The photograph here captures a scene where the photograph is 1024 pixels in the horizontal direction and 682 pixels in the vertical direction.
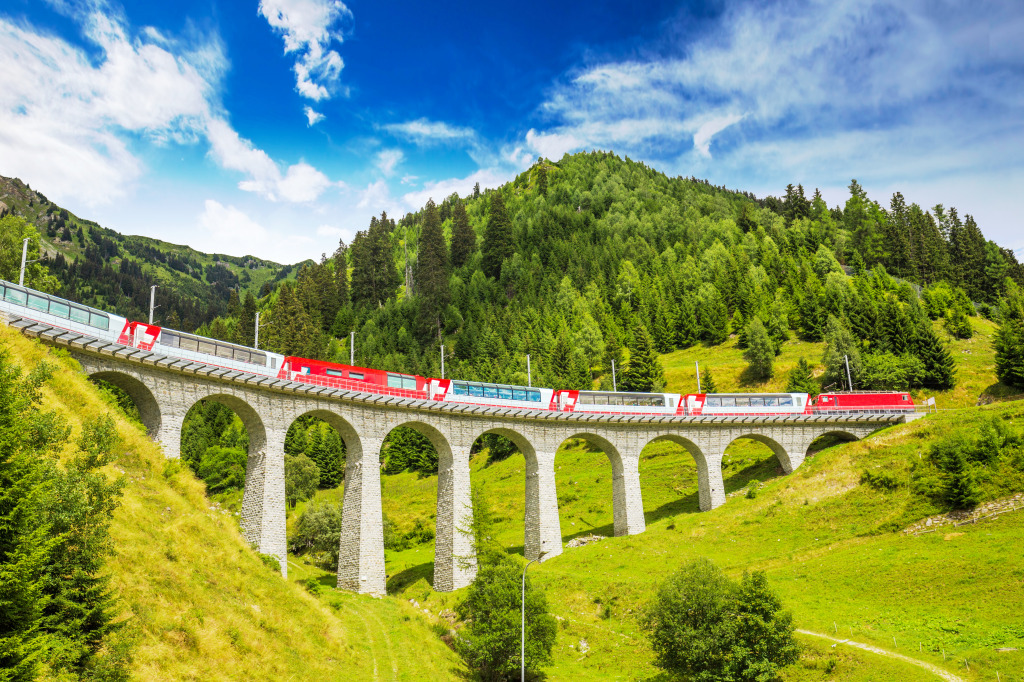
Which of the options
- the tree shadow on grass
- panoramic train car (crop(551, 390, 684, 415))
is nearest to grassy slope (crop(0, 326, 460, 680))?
the tree shadow on grass

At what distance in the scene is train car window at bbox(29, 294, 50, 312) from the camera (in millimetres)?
34656

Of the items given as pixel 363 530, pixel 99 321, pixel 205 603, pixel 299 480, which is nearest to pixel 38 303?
pixel 99 321

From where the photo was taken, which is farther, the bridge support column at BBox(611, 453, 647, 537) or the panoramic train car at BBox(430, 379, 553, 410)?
the bridge support column at BBox(611, 453, 647, 537)

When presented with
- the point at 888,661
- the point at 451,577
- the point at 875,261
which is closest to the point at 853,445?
the point at 888,661

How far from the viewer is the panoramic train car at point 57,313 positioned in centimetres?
3400

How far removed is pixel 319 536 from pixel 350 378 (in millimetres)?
21062

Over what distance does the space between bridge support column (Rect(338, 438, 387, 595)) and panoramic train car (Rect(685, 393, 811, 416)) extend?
1291 inches

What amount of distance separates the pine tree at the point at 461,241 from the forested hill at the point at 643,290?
49 cm

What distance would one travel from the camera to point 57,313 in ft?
116

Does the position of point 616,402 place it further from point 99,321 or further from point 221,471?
point 221,471

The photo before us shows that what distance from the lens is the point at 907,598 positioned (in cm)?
3778

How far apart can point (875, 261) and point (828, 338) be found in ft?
226

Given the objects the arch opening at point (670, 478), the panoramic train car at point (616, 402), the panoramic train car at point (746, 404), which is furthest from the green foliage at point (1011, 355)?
the panoramic train car at point (616, 402)

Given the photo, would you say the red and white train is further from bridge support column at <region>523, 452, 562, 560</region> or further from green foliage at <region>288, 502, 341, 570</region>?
green foliage at <region>288, 502, 341, 570</region>
